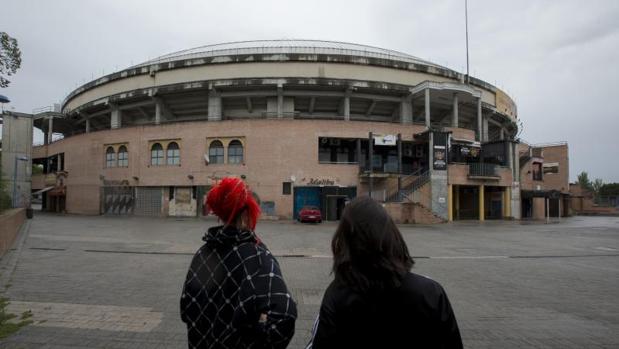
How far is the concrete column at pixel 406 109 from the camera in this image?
3748cm

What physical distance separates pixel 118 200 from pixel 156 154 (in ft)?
20.0

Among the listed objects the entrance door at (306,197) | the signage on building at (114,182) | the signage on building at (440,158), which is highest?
the signage on building at (440,158)

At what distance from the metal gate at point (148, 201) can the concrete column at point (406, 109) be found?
24.6m

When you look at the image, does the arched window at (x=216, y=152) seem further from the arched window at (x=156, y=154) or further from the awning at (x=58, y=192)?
the awning at (x=58, y=192)

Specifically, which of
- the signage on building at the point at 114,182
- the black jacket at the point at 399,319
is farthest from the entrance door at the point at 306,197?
the black jacket at the point at 399,319

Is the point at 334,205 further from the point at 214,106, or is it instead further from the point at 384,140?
the point at 214,106

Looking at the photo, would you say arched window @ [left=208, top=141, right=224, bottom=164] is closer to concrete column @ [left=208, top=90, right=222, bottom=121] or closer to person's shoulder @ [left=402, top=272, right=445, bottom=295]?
concrete column @ [left=208, top=90, right=222, bottom=121]

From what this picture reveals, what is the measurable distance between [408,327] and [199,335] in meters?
1.24

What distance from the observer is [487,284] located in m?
8.12

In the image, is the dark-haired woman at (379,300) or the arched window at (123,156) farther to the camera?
the arched window at (123,156)

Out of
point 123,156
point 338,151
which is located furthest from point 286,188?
point 123,156

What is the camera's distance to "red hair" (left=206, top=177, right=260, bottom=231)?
2279 millimetres

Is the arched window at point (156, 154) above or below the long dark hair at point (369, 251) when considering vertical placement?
above

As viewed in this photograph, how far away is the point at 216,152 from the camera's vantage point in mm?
34062
